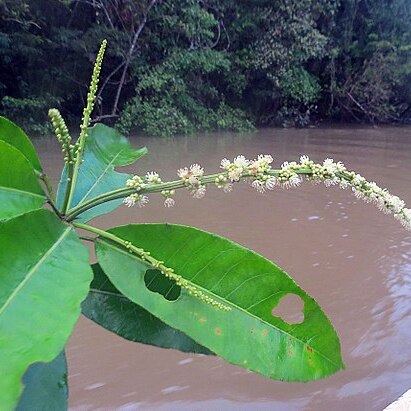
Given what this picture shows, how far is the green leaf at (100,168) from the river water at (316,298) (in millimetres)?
895

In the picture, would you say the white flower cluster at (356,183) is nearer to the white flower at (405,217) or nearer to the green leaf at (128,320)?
the white flower at (405,217)

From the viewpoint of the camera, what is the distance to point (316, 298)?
303 centimetres

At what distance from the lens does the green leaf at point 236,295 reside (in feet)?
1.45

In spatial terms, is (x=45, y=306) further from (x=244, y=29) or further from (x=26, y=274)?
(x=244, y=29)

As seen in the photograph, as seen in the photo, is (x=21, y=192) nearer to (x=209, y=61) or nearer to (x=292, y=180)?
(x=292, y=180)

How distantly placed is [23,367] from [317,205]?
15.9ft

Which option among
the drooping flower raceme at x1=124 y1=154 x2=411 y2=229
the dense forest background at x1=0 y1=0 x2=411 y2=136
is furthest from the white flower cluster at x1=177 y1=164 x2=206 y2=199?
the dense forest background at x1=0 y1=0 x2=411 y2=136

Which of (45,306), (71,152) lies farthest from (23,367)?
(71,152)

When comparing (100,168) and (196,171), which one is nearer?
(196,171)

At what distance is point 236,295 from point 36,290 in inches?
7.1

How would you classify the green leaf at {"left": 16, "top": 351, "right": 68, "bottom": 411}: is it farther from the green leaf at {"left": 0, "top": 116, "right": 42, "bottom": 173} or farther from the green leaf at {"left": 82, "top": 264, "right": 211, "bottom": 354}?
the green leaf at {"left": 0, "top": 116, "right": 42, "bottom": 173}

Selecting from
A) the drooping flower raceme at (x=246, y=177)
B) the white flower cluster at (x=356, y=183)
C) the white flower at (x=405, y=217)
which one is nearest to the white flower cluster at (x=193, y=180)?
the drooping flower raceme at (x=246, y=177)

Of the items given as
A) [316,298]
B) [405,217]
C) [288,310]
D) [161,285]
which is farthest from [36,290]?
[316,298]

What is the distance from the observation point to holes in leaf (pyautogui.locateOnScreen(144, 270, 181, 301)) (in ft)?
1.54
